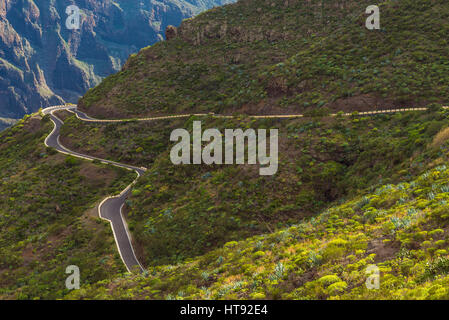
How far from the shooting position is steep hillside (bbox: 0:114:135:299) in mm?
26547

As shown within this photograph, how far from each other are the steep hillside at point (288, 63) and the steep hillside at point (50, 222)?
663 inches

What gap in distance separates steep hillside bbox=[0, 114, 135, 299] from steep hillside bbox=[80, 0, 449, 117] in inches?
663

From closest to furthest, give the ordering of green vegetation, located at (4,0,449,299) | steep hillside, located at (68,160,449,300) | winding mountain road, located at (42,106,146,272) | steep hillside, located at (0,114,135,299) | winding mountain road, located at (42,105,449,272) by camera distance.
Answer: steep hillside, located at (68,160,449,300)
green vegetation, located at (4,0,449,299)
steep hillside, located at (0,114,135,299)
winding mountain road, located at (42,106,146,272)
winding mountain road, located at (42,105,449,272)

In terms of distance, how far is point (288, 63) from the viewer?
50.9 metres

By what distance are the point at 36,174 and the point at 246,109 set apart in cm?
3382

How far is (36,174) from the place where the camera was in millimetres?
46656

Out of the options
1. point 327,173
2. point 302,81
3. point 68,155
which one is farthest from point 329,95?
point 68,155

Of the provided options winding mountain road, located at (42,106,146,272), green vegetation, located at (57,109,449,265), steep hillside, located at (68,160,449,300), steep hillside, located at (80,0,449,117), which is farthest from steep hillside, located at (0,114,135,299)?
steep hillside, located at (80,0,449,117)

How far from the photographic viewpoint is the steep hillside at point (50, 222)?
26.5 meters

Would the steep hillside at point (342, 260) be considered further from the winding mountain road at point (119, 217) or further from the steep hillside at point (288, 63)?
the steep hillside at point (288, 63)

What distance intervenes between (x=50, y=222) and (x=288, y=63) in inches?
1659

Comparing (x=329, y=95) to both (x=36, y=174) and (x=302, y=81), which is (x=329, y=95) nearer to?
Result: (x=302, y=81)

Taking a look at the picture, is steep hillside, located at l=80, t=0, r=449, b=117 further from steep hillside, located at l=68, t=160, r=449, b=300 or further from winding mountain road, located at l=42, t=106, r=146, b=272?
steep hillside, located at l=68, t=160, r=449, b=300

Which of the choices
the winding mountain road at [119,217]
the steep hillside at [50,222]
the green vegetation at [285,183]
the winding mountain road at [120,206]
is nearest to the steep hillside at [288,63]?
the winding mountain road at [120,206]
